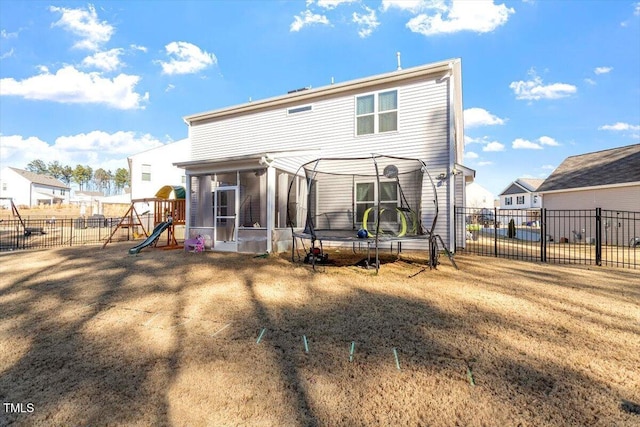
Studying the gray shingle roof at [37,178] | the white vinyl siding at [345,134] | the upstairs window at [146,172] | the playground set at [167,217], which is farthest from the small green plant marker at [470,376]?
the gray shingle roof at [37,178]

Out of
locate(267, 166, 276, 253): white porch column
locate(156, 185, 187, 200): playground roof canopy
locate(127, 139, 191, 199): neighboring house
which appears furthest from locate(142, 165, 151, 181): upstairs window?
locate(267, 166, 276, 253): white porch column

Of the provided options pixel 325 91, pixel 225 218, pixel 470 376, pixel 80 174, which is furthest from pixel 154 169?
pixel 80 174

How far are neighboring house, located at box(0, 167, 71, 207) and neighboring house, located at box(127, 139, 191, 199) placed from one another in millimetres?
37733

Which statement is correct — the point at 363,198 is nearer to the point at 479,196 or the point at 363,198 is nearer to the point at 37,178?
Answer: the point at 479,196

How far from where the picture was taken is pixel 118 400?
6.91ft

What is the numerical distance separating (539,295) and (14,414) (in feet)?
20.3

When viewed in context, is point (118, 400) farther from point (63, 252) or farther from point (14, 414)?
point (63, 252)

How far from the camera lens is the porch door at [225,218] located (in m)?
9.08

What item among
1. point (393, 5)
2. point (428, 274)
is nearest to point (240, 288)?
point (428, 274)

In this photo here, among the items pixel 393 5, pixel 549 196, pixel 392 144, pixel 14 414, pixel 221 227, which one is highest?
pixel 393 5

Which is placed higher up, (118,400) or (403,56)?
(403,56)

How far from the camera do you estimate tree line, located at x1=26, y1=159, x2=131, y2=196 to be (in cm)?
6844

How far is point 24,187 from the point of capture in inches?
1724

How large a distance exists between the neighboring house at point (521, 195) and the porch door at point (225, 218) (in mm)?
41213
